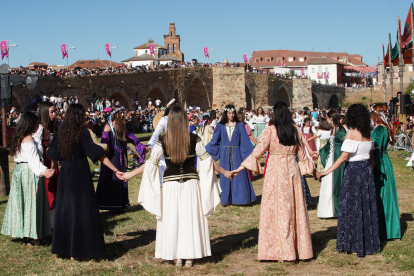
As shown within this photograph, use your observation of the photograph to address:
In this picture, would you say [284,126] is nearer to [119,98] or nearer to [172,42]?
[119,98]

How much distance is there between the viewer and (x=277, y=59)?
316 ft

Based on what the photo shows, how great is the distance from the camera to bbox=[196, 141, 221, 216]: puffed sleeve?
4.29 m

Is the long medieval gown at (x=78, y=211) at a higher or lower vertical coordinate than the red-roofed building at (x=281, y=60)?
lower

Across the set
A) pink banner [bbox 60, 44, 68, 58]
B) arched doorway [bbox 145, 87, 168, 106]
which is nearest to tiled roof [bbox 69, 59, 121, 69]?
pink banner [bbox 60, 44, 68, 58]

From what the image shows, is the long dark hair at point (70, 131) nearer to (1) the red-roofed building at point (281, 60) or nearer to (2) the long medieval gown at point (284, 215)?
(2) the long medieval gown at point (284, 215)

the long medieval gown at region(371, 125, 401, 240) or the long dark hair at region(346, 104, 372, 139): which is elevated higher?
the long dark hair at region(346, 104, 372, 139)

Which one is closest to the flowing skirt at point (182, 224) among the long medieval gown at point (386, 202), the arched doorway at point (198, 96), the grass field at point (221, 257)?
the grass field at point (221, 257)

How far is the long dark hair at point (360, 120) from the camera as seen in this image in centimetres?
468

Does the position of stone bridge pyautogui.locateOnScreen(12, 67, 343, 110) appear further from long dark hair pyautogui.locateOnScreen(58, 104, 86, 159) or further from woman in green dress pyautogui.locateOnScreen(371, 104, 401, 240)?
woman in green dress pyautogui.locateOnScreen(371, 104, 401, 240)

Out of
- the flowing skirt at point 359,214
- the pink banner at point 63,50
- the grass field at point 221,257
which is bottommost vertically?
the grass field at point 221,257

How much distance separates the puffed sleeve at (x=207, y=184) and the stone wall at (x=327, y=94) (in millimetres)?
63674

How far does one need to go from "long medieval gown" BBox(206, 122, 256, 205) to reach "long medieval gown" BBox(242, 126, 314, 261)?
2.76 metres

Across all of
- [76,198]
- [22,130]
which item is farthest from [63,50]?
[76,198]

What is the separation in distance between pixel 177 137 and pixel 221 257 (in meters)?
1.41
